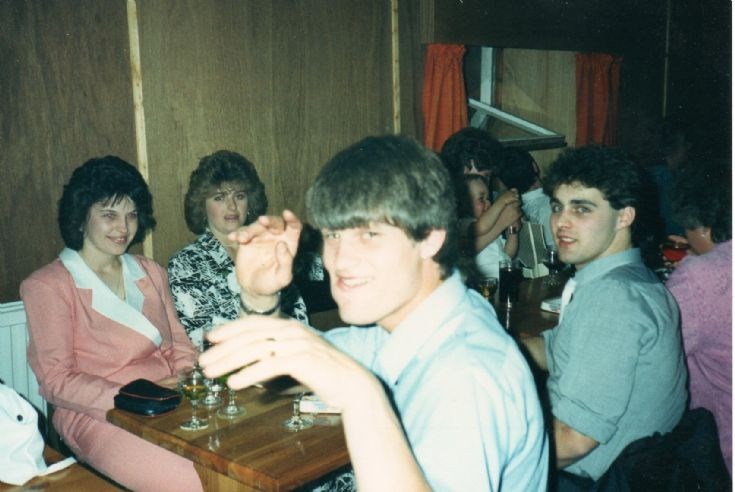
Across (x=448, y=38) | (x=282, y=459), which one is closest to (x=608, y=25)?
(x=448, y=38)

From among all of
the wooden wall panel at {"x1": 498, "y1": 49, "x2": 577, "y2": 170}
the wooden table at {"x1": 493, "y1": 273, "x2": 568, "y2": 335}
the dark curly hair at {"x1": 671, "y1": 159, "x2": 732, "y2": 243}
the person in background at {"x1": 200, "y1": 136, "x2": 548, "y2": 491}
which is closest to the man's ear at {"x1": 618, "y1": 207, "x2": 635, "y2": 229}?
the dark curly hair at {"x1": 671, "y1": 159, "x2": 732, "y2": 243}

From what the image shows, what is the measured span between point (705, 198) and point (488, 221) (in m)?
1.34

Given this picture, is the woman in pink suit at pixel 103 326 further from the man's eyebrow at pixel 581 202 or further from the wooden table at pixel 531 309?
the man's eyebrow at pixel 581 202

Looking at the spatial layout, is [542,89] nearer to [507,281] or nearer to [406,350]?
[507,281]

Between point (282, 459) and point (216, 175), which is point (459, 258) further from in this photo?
point (216, 175)

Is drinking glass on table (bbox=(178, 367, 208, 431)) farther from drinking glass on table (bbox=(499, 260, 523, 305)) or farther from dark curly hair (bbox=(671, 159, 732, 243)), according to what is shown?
dark curly hair (bbox=(671, 159, 732, 243))

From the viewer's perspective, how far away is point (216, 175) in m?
3.20

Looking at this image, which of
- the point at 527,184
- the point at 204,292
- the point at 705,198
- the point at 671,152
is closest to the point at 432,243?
the point at 705,198

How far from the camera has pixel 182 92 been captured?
3512 mm

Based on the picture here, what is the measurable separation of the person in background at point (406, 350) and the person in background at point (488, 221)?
220cm

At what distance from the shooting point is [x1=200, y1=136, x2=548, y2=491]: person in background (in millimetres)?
863

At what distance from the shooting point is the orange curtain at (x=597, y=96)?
5984 millimetres

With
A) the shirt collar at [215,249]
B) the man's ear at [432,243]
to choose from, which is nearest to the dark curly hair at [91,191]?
the shirt collar at [215,249]

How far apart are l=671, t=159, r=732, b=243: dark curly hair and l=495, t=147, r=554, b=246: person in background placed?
65.0 inches
